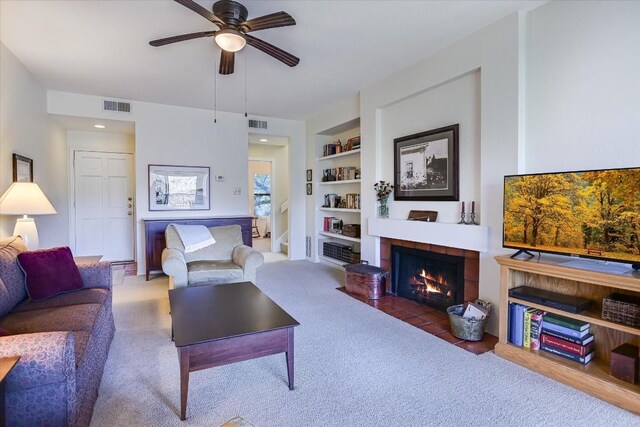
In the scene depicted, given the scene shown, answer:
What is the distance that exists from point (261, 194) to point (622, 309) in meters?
8.55

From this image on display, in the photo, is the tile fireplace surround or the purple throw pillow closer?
the purple throw pillow

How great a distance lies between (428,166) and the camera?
356 centimetres

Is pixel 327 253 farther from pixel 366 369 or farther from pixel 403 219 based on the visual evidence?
pixel 366 369

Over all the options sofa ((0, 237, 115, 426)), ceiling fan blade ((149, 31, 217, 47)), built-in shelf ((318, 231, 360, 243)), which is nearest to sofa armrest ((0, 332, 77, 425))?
sofa ((0, 237, 115, 426))

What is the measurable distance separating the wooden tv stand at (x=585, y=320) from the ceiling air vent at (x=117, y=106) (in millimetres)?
5052

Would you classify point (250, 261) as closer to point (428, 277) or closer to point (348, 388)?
point (348, 388)

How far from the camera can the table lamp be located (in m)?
2.80

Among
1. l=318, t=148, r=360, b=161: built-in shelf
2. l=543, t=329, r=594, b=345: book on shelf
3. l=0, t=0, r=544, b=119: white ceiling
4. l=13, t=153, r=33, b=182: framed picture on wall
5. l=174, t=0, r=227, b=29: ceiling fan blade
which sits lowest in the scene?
l=543, t=329, r=594, b=345: book on shelf

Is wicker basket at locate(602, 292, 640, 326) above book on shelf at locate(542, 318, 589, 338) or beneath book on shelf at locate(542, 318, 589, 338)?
above

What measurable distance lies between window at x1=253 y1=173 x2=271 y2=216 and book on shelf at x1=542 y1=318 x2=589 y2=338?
7.91 m

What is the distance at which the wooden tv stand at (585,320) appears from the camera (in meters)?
1.86

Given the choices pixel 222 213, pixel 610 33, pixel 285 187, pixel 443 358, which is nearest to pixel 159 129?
pixel 222 213

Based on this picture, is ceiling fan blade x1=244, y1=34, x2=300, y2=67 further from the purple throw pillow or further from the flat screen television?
the purple throw pillow

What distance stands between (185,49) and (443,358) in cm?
346
